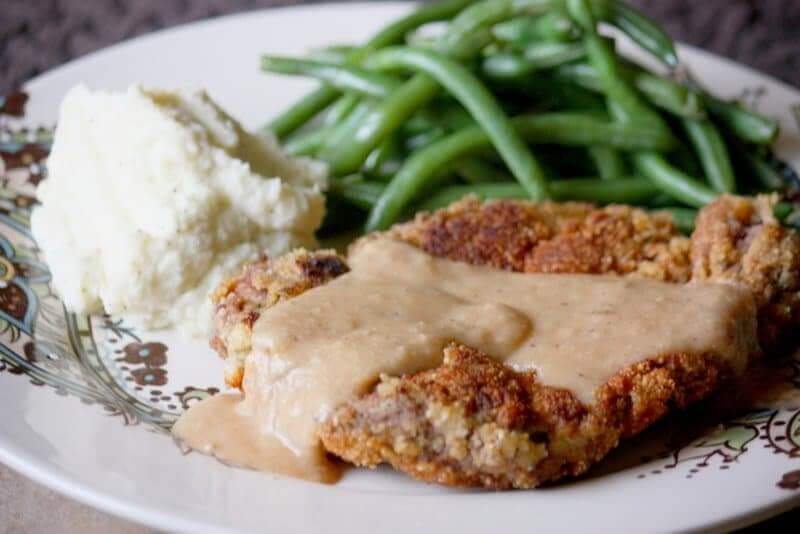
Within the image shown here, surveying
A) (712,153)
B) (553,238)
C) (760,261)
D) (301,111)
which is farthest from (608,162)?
(301,111)

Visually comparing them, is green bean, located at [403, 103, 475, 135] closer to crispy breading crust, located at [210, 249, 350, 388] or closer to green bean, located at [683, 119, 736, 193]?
green bean, located at [683, 119, 736, 193]

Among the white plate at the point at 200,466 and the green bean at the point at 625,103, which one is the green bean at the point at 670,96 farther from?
the white plate at the point at 200,466

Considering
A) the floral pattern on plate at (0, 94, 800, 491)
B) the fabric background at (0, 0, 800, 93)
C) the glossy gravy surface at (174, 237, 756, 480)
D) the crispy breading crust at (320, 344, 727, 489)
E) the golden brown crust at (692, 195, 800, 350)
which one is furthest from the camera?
the fabric background at (0, 0, 800, 93)

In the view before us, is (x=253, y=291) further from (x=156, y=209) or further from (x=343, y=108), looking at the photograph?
(x=343, y=108)

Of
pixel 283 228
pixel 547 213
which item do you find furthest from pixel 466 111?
pixel 283 228

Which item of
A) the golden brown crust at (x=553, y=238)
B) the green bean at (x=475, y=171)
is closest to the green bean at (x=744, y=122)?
the golden brown crust at (x=553, y=238)

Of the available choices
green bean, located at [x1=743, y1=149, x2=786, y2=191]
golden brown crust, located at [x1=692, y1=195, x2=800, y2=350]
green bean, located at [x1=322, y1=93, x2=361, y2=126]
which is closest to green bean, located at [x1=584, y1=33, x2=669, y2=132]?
green bean, located at [x1=743, y1=149, x2=786, y2=191]

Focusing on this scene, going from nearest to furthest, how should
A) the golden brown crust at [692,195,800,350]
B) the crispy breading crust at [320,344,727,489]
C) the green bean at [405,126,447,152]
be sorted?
1. the crispy breading crust at [320,344,727,489]
2. the golden brown crust at [692,195,800,350]
3. the green bean at [405,126,447,152]
